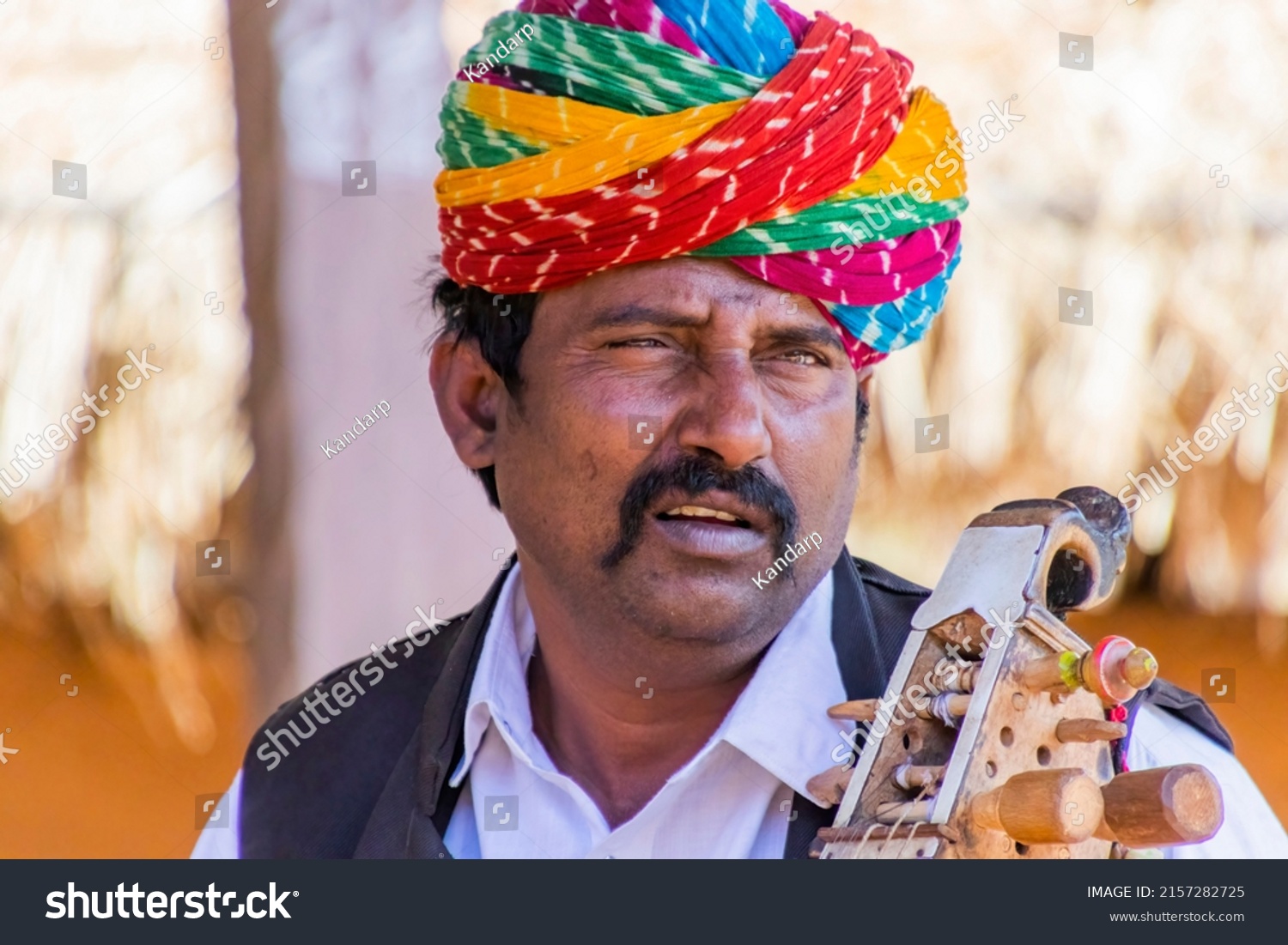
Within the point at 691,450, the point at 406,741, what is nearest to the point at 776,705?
the point at 691,450

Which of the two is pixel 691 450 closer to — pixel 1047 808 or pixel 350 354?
pixel 1047 808

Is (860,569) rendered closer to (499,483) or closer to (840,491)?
(840,491)

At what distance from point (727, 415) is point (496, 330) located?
0.46 metres

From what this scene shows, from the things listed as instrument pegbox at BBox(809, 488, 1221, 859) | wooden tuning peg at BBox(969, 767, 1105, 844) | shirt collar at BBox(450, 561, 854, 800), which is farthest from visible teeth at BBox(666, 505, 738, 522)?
wooden tuning peg at BBox(969, 767, 1105, 844)

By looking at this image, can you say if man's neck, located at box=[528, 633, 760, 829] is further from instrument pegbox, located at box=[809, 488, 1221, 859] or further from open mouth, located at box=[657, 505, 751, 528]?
instrument pegbox, located at box=[809, 488, 1221, 859]

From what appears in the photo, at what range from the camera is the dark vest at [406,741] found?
183 cm

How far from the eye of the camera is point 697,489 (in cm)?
171

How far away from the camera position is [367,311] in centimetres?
332

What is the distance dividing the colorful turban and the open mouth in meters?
0.29

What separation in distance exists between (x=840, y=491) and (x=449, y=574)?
1639mm

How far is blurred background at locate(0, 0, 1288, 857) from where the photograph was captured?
3.13 metres

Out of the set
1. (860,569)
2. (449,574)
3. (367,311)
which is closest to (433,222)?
(367,311)

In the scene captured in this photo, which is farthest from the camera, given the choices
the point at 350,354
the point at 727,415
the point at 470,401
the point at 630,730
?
the point at 350,354

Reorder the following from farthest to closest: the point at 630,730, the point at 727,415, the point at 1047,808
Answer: the point at 630,730
the point at 727,415
the point at 1047,808
